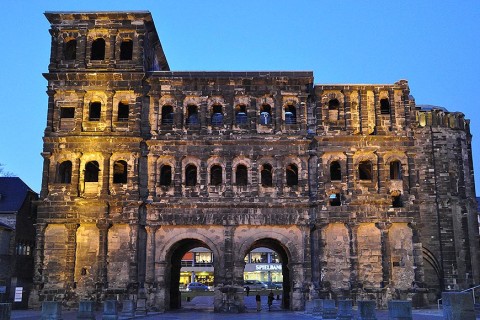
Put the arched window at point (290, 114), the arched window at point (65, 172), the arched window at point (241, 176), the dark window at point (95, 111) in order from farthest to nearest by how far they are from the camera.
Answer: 1. the arched window at point (290, 114)
2. the dark window at point (95, 111)
3. the arched window at point (241, 176)
4. the arched window at point (65, 172)

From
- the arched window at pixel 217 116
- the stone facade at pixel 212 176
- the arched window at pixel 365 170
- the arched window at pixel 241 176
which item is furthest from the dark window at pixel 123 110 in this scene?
the arched window at pixel 365 170

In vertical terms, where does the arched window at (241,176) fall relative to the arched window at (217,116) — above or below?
below

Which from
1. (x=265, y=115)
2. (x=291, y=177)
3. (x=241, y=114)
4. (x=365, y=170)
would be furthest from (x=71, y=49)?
(x=365, y=170)

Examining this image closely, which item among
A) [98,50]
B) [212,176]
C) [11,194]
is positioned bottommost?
[11,194]

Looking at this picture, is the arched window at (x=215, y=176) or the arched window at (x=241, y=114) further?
the arched window at (x=241, y=114)

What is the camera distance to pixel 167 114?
40.6 meters

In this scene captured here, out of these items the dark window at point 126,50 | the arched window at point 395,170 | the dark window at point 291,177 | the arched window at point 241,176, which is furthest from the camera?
the dark window at point 126,50

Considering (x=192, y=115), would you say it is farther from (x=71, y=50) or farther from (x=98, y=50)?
(x=71, y=50)

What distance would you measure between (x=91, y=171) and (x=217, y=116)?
10.1m

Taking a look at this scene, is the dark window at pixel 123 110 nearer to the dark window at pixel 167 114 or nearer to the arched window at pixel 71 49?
the dark window at pixel 167 114

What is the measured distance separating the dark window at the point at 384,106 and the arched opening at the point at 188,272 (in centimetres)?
1620

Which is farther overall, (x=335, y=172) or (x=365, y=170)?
(x=365, y=170)

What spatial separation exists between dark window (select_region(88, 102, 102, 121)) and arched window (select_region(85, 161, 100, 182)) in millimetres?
3242

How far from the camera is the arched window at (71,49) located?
40719mm
